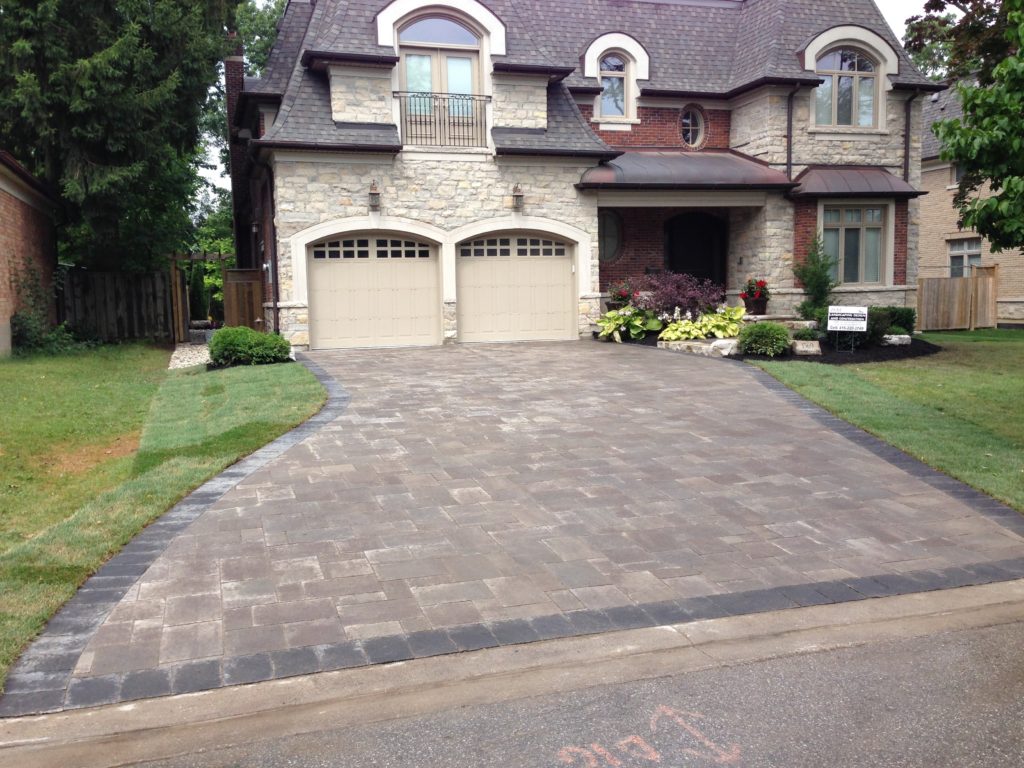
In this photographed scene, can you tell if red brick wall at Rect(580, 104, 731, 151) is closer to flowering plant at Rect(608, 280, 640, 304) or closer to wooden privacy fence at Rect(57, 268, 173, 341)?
flowering plant at Rect(608, 280, 640, 304)

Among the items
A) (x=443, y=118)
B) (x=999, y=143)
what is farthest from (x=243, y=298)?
(x=999, y=143)

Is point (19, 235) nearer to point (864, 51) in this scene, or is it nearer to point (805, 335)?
point (805, 335)

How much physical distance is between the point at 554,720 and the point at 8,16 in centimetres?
1908

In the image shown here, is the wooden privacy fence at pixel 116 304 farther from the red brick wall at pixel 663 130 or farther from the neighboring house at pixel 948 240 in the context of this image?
the neighboring house at pixel 948 240

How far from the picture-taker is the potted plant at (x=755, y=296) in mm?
19047

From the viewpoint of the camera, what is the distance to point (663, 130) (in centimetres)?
2081

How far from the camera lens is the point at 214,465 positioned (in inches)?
306

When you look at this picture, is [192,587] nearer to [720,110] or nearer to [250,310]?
[250,310]

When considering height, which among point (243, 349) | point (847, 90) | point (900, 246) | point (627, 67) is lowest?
point (243, 349)

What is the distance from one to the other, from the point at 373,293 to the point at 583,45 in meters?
7.89

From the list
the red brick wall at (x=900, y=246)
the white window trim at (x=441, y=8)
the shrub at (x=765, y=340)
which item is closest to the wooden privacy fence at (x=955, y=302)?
the red brick wall at (x=900, y=246)

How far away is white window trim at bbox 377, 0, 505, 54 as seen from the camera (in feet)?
55.6

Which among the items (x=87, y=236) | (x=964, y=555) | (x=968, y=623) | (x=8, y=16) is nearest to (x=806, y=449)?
(x=964, y=555)

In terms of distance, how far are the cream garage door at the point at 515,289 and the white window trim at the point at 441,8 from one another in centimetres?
395
